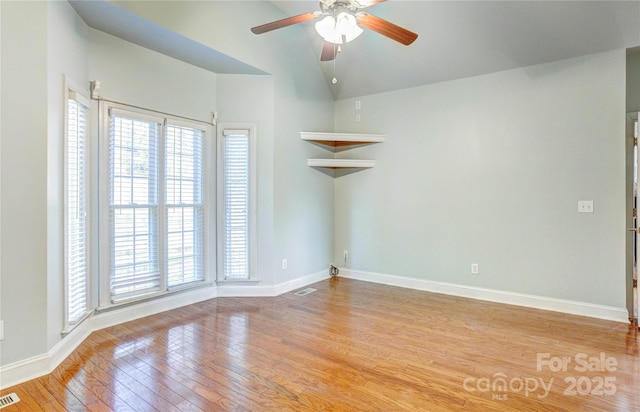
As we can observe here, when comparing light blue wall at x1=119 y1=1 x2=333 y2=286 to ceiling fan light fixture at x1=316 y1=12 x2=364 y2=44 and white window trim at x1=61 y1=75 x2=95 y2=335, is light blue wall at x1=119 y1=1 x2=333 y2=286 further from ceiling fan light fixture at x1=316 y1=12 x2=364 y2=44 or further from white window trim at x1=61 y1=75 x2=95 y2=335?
ceiling fan light fixture at x1=316 y1=12 x2=364 y2=44

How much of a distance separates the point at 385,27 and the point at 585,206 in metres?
2.86

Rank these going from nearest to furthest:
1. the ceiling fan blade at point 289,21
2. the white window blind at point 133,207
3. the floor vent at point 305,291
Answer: the ceiling fan blade at point 289,21 < the white window blind at point 133,207 < the floor vent at point 305,291

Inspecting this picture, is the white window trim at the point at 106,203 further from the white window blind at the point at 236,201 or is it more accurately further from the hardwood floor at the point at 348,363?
the white window blind at the point at 236,201

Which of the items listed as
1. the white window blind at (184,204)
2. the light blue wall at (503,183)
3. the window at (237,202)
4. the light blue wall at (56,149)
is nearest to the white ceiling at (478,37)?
the light blue wall at (503,183)

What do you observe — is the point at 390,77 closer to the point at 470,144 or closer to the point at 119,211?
the point at 470,144

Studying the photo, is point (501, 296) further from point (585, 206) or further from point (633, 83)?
point (633, 83)

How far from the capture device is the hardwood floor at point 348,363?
2043 millimetres

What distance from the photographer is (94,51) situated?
3039mm

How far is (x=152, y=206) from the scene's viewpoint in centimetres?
349

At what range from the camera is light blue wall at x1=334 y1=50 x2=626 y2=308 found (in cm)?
340

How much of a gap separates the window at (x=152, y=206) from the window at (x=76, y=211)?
22 cm

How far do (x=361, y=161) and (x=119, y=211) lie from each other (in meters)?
3.10

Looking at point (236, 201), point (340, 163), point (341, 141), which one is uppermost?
point (341, 141)

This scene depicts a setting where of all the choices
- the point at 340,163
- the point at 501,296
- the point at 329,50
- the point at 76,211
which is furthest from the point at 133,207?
the point at 501,296
